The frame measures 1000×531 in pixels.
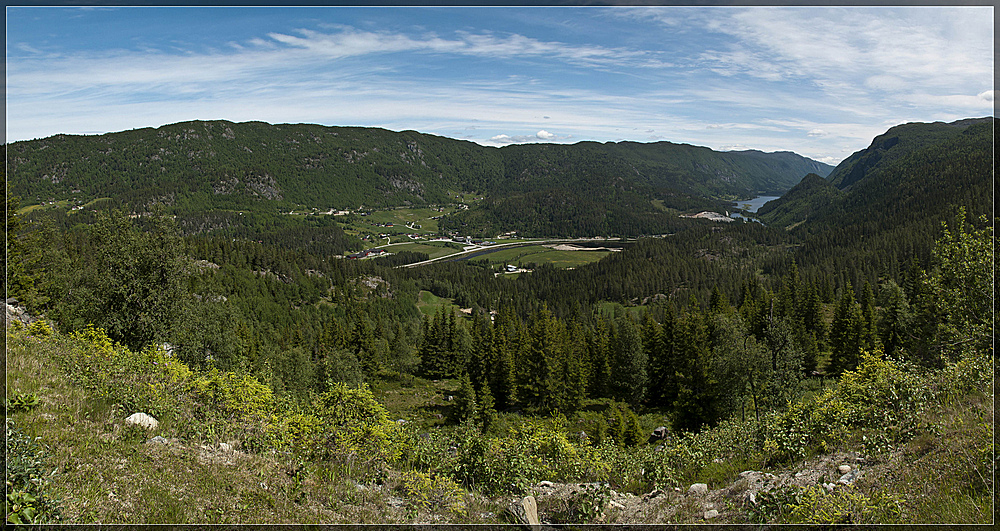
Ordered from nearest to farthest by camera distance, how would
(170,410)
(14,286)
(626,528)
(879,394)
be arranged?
(626,528), (170,410), (879,394), (14,286)

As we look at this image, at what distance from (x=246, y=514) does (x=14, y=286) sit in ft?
133

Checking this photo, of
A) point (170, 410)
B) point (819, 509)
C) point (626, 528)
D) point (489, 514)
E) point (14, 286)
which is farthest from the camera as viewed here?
point (14, 286)

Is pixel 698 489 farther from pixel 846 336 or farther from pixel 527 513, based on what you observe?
pixel 846 336

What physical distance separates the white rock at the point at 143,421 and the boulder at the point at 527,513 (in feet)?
26.2

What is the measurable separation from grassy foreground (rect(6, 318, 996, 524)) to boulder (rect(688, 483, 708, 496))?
0.31 metres

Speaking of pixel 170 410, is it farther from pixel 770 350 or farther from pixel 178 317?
pixel 770 350

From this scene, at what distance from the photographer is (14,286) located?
115 feet

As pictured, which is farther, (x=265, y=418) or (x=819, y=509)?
(x=265, y=418)

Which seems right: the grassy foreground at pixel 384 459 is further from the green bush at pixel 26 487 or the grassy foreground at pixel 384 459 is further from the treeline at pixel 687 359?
the treeline at pixel 687 359

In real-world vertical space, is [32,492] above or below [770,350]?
above

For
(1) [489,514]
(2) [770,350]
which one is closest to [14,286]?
(1) [489,514]

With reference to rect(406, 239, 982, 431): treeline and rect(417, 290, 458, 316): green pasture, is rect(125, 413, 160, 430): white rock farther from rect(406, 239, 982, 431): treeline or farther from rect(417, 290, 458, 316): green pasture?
rect(417, 290, 458, 316): green pasture

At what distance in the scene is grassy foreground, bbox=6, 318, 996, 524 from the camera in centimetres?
767

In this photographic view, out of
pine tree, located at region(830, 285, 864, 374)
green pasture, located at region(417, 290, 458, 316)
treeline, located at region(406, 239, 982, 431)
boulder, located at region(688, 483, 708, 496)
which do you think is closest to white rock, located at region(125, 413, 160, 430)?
boulder, located at region(688, 483, 708, 496)
